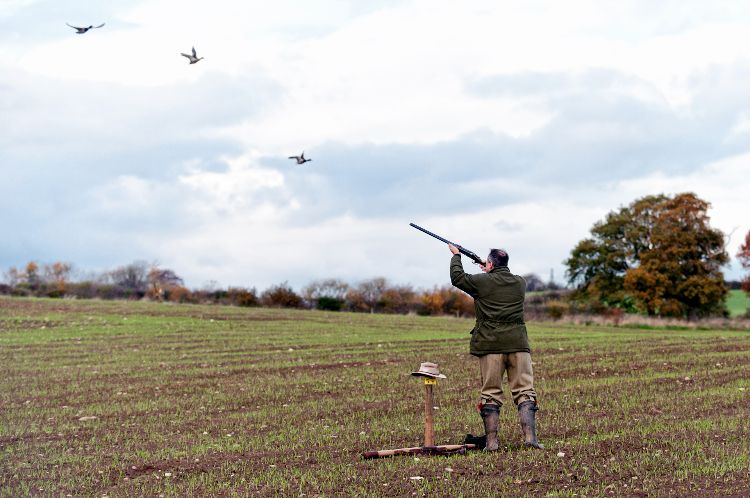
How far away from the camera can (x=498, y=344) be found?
11398 mm

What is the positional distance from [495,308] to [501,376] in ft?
2.99

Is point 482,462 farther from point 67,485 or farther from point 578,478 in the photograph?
point 67,485

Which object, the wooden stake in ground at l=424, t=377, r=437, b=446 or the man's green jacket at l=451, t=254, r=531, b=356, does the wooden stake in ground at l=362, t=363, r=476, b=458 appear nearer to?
the wooden stake in ground at l=424, t=377, r=437, b=446

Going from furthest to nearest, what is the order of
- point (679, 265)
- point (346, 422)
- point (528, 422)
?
point (679, 265) < point (346, 422) < point (528, 422)

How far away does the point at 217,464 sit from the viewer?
11133 millimetres

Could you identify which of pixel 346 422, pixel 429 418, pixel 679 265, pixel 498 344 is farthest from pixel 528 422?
pixel 679 265

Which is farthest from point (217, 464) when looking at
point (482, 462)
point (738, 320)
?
point (738, 320)

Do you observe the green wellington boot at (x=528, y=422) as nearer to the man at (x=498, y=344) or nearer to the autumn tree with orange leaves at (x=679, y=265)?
the man at (x=498, y=344)

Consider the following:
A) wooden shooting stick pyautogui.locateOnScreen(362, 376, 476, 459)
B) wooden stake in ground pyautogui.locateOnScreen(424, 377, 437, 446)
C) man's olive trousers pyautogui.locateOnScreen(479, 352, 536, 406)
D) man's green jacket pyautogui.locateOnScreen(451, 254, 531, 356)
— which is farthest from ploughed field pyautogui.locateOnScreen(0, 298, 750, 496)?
man's green jacket pyautogui.locateOnScreen(451, 254, 531, 356)

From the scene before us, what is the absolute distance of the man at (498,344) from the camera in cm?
1138

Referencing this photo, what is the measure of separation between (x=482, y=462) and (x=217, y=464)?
3.43 m

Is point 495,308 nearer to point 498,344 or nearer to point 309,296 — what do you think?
point 498,344

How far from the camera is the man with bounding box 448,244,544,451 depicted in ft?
37.3

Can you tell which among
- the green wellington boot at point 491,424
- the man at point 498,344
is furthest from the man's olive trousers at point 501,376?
the green wellington boot at point 491,424
